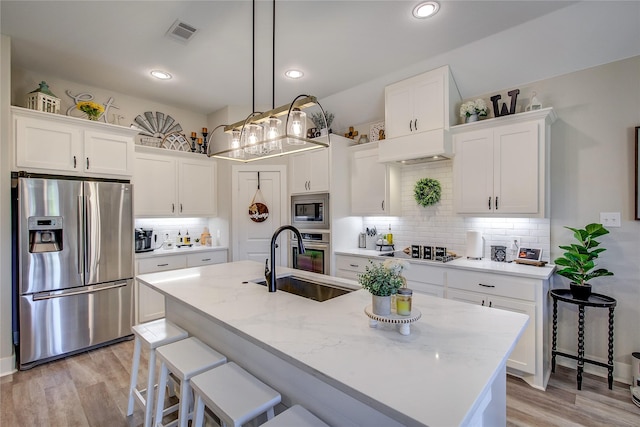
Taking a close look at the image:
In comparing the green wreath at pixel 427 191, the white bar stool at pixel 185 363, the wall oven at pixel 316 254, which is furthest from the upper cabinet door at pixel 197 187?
the green wreath at pixel 427 191

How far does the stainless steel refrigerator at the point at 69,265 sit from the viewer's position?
2.73 m

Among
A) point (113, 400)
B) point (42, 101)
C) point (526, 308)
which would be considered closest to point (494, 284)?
point (526, 308)

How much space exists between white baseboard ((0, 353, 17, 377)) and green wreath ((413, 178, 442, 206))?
13.9ft

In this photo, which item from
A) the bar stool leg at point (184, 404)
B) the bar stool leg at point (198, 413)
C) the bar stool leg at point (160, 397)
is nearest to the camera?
the bar stool leg at point (198, 413)

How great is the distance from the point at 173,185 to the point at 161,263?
3.47 feet

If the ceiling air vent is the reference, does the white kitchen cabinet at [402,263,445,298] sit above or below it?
below

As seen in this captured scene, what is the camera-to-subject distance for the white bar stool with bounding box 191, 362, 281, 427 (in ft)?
4.16

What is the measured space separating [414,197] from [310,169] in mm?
1381

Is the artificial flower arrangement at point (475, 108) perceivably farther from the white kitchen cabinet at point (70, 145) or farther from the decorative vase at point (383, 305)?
the white kitchen cabinet at point (70, 145)

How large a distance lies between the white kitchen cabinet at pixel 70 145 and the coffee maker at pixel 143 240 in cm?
79

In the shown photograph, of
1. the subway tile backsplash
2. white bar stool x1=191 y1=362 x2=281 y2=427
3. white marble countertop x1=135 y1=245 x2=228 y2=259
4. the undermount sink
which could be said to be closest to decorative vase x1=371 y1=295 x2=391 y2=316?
white bar stool x1=191 y1=362 x2=281 y2=427

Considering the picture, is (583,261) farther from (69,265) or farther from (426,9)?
(69,265)

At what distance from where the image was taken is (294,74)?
3.34 m

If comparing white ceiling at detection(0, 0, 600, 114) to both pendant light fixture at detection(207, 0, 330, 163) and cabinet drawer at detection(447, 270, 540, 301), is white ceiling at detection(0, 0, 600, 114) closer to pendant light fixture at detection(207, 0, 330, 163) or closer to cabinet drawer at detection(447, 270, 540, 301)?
pendant light fixture at detection(207, 0, 330, 163)
